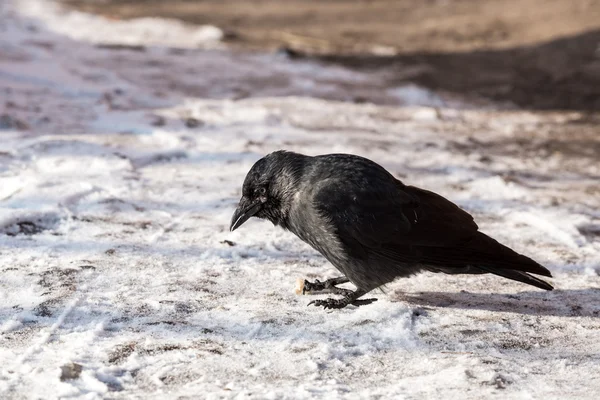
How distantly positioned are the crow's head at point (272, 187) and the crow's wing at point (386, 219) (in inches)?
7.4

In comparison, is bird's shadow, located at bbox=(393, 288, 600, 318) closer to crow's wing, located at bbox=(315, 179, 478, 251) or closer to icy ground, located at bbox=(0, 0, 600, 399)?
icy ground, located at bbox=(0, 0, 600, 399)

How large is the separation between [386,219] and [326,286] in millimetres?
446

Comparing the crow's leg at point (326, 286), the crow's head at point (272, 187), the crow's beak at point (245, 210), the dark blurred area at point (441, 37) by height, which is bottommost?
the crow's leg at point (326, 286)

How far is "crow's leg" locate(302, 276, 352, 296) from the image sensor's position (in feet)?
12.6

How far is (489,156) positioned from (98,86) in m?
3.23

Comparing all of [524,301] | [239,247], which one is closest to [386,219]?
[524,301]

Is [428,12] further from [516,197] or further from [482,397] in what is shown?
[482,397]

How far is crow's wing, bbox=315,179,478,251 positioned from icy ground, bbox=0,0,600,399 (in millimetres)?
318

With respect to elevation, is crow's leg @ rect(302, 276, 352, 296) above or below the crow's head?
below

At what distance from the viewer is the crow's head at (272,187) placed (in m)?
3.78

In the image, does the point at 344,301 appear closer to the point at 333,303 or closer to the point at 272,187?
the point at 333,303

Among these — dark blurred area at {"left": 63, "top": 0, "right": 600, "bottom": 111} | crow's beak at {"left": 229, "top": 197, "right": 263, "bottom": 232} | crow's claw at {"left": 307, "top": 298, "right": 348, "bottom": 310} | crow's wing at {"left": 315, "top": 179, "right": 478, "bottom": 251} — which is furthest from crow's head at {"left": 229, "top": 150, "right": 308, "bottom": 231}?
dark blurred area at {"left": 63, "top": 0, "right": 600, "bottom": 111}

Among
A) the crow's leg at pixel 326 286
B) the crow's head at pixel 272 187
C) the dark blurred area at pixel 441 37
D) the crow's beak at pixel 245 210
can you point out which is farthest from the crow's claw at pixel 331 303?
the dark blurred area at pixel 441 37

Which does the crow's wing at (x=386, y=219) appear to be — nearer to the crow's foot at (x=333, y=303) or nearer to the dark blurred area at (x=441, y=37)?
the crow's foot at (x=333, y=303)
